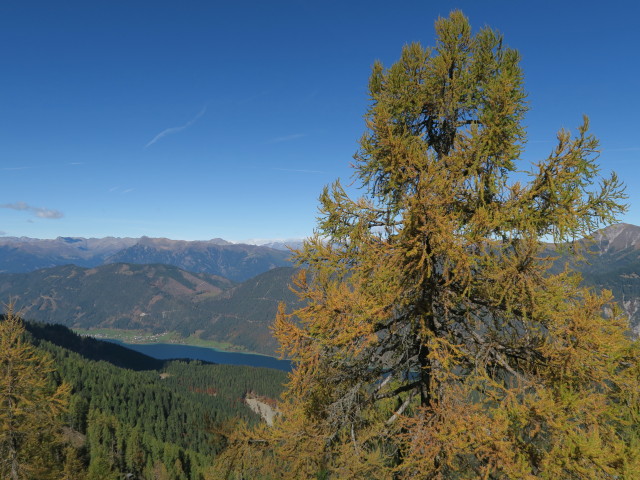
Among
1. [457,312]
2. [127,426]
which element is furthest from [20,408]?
[127,426]

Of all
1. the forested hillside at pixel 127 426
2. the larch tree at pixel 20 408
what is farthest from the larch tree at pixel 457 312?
the forested hillside at pixel 127 426

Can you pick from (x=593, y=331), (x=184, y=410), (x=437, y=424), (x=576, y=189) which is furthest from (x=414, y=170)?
(x=184, y=410)

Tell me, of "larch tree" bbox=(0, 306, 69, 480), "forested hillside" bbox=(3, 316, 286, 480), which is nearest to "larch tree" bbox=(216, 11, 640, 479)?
"larch tree" bbox=(0, 306, 69, 480)

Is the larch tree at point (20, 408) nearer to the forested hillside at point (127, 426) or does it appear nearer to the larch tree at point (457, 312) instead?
the larch tree at point (457, 312)

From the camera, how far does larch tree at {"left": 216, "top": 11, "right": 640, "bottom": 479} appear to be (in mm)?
6691

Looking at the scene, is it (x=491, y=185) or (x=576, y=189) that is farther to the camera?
(x=491, y=185)

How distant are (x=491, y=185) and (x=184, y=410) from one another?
20145 cm

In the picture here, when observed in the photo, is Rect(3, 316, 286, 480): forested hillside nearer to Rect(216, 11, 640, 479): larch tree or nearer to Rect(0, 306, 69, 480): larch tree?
Rect(0, 306, 69, 480): larch tree

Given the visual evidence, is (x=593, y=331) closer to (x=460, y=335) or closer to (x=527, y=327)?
(x=527, y=327)

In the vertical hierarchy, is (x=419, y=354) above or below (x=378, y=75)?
below

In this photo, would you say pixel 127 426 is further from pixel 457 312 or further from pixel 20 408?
pixel 457 312

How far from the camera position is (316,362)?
8484 millimetres

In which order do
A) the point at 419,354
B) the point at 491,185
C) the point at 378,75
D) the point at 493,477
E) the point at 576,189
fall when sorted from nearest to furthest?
the point at 493,477, the point at 576,189, the point at 491,185, the point at 419,354, the point at 378,75

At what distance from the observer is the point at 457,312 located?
870cm
